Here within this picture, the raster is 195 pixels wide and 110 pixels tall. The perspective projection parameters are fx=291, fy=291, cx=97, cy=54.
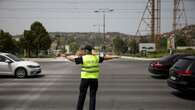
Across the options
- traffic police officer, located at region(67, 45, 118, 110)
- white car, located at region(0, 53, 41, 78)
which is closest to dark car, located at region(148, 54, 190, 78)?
white car, located at region(0, 53, 41, 78)

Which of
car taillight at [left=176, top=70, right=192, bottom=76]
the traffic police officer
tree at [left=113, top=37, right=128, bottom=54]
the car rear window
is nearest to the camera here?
the traffic police officer

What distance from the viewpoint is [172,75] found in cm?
1073

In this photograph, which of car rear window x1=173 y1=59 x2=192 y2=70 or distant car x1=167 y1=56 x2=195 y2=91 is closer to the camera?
distant car x1=167 y1=56 x2=195 y2=91

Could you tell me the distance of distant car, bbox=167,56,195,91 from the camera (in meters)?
9.80

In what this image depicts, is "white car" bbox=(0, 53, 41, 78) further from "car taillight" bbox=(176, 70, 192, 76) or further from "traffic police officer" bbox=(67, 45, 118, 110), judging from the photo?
"traffic police officer" bbox=(67, 45, 118, 110)

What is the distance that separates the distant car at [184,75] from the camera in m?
9.80

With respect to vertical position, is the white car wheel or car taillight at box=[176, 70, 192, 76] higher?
car taillight at box=[176, 70, 192, 76]

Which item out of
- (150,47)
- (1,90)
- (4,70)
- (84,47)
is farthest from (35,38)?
(84,47)

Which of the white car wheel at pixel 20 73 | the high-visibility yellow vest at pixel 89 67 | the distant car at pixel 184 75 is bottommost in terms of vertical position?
the white car wheel at pixel 20 73

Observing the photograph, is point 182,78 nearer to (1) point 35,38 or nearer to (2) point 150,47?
(1) point 35,38

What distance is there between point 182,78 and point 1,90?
7024mm

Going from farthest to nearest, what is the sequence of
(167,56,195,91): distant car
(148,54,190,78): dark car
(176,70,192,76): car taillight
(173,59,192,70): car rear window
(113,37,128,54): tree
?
1. (113,37,128,54): tree
2. (148,54,190,78): dark car
3. (173,59,192,70): car rear window
4. (176,70,192,76): car taillight
5. (167,56,195,91): distant car

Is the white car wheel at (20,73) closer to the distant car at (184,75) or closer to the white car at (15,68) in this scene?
the white car at (15,68)

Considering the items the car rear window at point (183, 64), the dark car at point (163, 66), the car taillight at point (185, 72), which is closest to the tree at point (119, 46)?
the dark car at point (163, 66)
